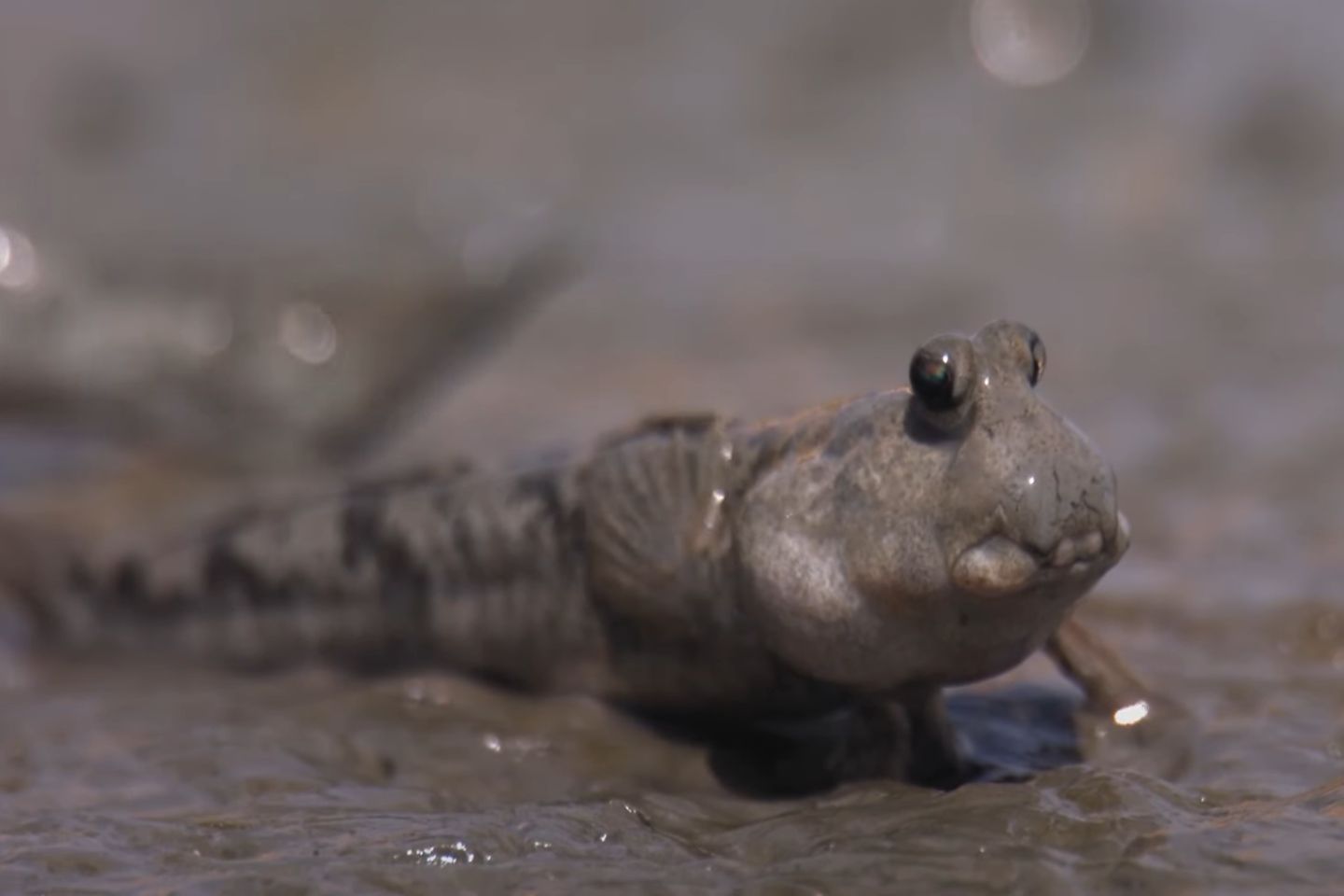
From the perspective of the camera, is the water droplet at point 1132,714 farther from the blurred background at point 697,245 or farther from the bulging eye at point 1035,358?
the bulging eye at point 1035,358

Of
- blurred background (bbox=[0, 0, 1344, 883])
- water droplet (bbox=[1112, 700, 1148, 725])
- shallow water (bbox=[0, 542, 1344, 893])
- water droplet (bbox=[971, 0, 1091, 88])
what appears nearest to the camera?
shallow water (bbox=[0, 542, 1344, 893])

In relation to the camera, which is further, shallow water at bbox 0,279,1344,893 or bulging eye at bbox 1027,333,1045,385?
bulging eye at bbox 1027,333,1045,385

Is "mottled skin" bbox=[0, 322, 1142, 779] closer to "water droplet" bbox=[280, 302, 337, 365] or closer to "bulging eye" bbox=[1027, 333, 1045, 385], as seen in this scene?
"bulging eye" bbox=[1027, 333, 1045, 385]

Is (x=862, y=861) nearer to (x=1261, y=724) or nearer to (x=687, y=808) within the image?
(x=687, y=808)

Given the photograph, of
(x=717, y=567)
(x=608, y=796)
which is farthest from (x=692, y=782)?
(x=717, y=567)

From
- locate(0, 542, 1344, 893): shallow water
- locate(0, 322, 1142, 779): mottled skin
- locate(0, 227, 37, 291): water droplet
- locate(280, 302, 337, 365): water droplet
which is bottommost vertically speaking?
locate(0, 542, 1344, 893): shallow water

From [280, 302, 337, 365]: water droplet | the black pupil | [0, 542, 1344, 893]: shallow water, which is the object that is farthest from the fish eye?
[280, 302, 337, 365]: water droplet

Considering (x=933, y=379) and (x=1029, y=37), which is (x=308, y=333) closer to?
(x=933, y=379)
